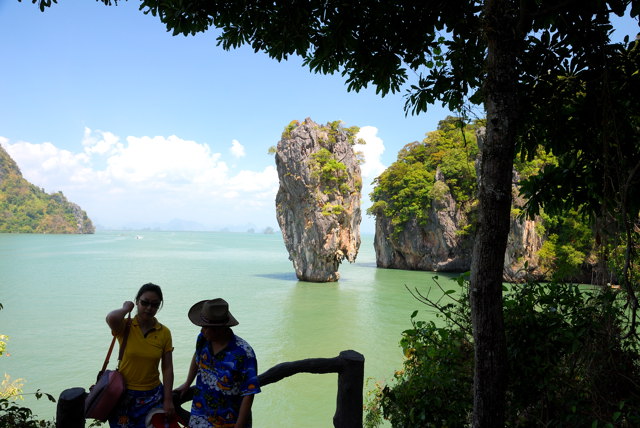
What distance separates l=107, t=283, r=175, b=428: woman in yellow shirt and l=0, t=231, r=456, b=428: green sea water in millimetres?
2315

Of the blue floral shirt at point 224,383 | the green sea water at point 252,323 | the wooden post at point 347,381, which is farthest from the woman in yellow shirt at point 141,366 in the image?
the green sea water at point 252,323

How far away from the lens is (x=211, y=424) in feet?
7.09

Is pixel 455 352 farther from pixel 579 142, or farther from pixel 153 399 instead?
pixel 153 399

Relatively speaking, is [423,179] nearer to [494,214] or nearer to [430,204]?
[430,204]

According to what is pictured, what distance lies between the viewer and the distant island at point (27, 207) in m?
132

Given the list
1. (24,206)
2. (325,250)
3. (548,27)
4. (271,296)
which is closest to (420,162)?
(325,250)

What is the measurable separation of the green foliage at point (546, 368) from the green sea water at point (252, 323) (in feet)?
2.37

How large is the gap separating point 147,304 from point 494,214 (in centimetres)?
211

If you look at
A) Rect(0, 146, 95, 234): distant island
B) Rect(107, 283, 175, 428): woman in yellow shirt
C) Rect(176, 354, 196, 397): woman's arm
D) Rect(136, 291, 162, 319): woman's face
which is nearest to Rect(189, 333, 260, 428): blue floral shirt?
Rect(176, 354, 196, 397): woman's arm

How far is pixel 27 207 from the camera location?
13612 cm

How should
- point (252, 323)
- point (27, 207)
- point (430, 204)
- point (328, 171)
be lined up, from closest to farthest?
point (252, 323), point (328, 171), point (430, 204), point (27, 207)

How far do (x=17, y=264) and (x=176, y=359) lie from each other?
45.6 m

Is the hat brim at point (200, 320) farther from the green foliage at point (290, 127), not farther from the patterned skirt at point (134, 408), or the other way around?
the green foliage at point (290, 127)

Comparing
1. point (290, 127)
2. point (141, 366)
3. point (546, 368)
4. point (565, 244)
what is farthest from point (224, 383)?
point (290, 127)
